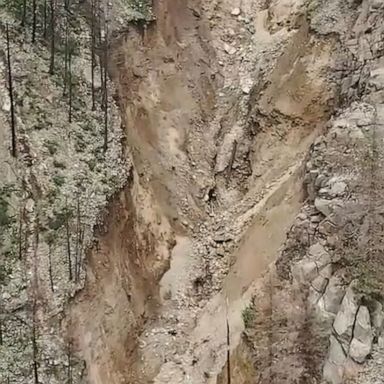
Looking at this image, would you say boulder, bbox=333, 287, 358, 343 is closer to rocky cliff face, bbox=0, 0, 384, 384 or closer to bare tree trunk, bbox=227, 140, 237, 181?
rocky cliff face, bbox=0, 0, 384, 384

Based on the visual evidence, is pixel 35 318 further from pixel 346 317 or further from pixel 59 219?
pixel 346 317

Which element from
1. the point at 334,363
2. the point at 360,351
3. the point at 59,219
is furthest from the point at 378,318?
the point at 59,219

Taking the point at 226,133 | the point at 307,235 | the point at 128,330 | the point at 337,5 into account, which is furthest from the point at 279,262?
the point at 337,5

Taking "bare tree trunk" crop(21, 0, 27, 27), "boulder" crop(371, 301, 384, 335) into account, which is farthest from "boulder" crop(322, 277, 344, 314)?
"bare tree trunk" crop(21, 0, 27, 27)

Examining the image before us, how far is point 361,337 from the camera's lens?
23672 mm

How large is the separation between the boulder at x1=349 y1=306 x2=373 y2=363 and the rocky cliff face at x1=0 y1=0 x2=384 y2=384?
0.04 meters

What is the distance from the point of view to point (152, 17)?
36531mm

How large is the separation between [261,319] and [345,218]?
429 cm

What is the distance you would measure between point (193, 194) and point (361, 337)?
11199 millimetres

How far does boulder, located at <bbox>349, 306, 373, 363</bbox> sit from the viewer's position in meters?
23.4

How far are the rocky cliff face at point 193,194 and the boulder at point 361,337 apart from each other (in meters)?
0.04

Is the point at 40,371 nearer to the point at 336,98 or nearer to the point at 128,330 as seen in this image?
the point at 128,330

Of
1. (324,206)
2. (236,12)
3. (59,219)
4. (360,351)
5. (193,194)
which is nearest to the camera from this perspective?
(360,351)

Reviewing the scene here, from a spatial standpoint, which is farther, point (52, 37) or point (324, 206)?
point (52, 37)
